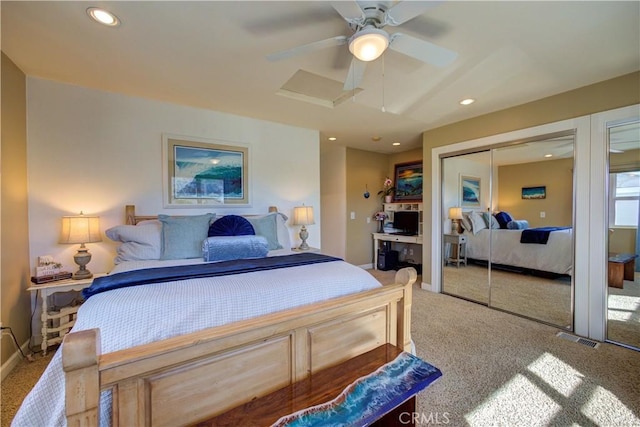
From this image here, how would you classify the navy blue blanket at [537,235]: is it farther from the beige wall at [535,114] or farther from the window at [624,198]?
the beige wall at [535,114]

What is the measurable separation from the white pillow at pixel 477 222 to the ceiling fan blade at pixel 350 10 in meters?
3.01

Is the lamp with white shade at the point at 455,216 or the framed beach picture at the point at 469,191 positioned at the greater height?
the framed beach picture at the point at 469,191

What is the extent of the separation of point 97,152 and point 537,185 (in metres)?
4.69

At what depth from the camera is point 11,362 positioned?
2.06 metres

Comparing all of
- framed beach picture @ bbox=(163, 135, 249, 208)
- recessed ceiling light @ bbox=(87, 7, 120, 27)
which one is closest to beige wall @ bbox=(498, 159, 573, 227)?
framed beach picture @ bbox=(163, 135, 249, 208)

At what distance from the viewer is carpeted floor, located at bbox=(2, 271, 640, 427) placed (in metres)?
1.63

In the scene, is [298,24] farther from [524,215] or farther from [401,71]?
[524,215]

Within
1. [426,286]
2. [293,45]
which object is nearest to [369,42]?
[293,45]

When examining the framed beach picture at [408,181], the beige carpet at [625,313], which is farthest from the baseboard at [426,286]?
the beige carpet at [625,313]

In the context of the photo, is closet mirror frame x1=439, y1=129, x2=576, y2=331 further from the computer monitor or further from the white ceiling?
the computer monitor

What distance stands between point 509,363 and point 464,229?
6.36ft

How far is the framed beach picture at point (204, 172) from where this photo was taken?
3021 millimetres

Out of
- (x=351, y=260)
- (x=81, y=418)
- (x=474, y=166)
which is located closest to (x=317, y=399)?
(x=81, y=418)

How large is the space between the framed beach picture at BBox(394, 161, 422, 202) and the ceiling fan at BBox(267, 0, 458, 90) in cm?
354
